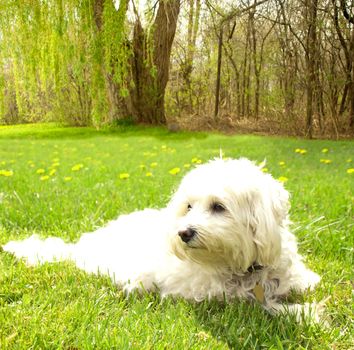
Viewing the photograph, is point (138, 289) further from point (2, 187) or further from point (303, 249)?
point (2, 187)

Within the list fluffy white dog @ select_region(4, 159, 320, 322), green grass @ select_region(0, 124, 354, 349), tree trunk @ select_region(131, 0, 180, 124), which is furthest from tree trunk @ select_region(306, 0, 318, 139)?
fluffy white dog @ select_region(4, 159, 320, 322)

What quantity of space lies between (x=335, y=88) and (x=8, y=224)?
12542 millimetres

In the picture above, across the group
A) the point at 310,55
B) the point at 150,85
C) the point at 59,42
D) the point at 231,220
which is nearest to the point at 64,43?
the point at 59,42

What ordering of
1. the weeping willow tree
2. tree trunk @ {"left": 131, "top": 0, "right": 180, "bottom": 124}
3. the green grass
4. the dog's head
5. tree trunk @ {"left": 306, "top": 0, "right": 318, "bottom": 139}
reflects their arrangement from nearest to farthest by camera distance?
the green grass → the dog's head → the weeping willow tree → tree trunk @ {"left": 306, "top": 0, "right": 318, "bottom": 139} → tree trunk @ {"left": 131, "top": 0, "right": 180, "bottom": 124}

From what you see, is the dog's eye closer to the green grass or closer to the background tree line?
the green grass

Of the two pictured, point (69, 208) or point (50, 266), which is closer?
point (50, 266)

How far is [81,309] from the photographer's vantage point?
7.17 feet

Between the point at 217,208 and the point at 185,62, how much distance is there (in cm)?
2004

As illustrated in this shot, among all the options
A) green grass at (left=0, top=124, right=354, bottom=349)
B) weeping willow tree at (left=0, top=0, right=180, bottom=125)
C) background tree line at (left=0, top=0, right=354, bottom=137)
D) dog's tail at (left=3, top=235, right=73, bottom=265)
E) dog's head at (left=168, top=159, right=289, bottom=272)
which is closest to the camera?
green grass at (left=0, top=124, right=354, bottom=349)

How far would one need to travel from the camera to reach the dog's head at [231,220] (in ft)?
7.32

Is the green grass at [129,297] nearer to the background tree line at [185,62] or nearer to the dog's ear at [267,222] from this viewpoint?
the dog's ear at [267,222]

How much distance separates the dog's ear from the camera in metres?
2.26

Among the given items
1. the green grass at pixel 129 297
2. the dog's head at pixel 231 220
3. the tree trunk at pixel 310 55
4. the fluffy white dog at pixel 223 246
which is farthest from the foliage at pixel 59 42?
the tree trunk at pixel 310 55

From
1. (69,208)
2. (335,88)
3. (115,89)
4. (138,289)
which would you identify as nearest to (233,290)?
(138,289)
